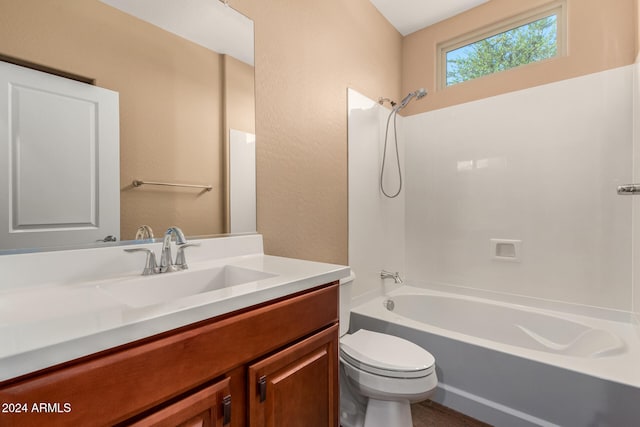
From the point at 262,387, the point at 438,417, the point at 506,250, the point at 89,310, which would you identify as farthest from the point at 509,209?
the point at 89,310

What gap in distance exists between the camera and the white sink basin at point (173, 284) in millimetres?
919

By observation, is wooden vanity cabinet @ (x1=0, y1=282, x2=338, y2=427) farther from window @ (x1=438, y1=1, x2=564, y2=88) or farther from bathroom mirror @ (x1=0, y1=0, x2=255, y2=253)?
window @ (x1=438, y1=1, x2=564, y2=88)

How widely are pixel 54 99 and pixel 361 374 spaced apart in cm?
153

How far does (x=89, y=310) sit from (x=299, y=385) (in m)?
0.61

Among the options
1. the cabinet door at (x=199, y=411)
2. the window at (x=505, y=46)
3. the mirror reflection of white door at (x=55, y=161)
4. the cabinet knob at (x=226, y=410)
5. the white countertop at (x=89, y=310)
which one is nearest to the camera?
the white countertop at (x=89, y=310)

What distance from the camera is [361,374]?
1.35 metres

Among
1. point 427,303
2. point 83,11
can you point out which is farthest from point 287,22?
point 427,303

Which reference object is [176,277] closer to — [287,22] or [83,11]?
[83,11]

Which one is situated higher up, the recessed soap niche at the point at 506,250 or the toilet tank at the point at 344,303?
the recessed soap niche at the point at 506,250

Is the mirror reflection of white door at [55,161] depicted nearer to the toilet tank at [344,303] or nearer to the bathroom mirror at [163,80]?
the bathroom mirror at [163,80]

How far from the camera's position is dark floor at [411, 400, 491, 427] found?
63.1 inches

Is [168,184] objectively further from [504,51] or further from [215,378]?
[504,51]

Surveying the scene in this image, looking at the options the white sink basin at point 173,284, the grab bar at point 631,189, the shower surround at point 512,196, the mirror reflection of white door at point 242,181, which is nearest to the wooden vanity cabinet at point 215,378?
the white sink basin at point 173,284

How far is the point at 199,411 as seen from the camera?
67 centimetres
